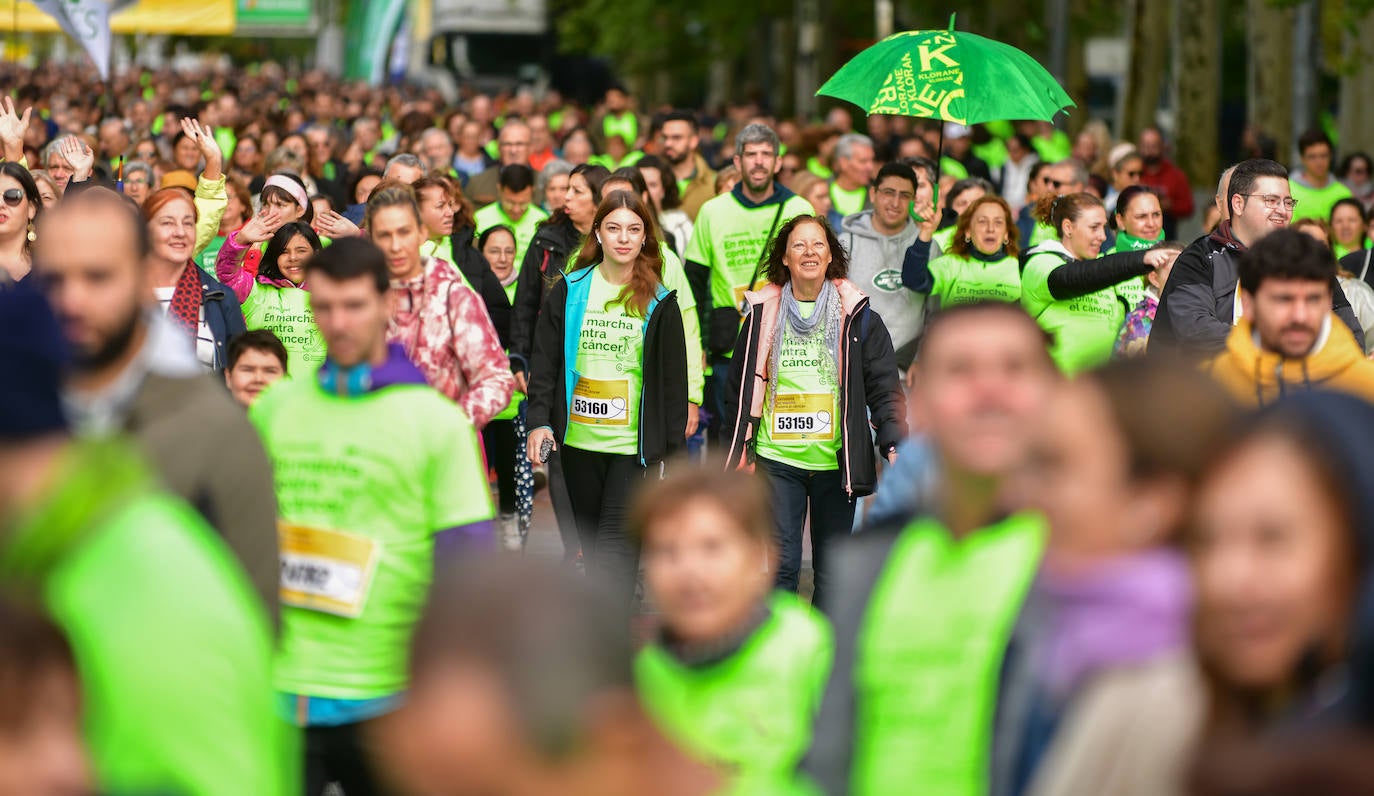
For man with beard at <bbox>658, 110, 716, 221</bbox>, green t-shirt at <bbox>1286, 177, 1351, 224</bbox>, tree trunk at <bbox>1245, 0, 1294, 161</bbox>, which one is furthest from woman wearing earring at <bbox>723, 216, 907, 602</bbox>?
tree trunk at <bbox>1245, 0, 1294, 161</bbox>

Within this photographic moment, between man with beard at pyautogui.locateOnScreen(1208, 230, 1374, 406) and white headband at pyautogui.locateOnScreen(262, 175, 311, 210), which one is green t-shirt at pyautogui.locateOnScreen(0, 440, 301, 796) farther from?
white headband at pyautogui.locateOnScreen(262, 175, 311, 210)

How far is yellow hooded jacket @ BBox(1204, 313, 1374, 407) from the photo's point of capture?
5.55 m

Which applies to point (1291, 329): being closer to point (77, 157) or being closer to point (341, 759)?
point (341, 759)

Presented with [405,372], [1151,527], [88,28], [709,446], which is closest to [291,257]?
[709,446]

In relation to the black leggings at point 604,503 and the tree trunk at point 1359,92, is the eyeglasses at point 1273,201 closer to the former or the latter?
the black leggings at point 604,503

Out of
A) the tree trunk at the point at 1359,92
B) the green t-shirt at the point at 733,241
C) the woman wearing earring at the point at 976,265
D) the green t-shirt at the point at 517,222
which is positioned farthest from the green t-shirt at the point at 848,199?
the tree trunk at the point at 1359,92

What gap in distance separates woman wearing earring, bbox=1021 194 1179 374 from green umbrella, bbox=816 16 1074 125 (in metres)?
0.74

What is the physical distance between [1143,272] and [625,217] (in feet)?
7.02

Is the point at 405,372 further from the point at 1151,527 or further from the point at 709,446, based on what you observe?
the point at 709,446

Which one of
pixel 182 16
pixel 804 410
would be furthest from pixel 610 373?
pixel 182 16

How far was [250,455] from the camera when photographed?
4.13m

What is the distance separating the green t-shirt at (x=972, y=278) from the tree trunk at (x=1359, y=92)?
12980 millimetres

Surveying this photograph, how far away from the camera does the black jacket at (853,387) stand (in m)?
8.65

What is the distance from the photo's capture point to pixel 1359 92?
23750mm
